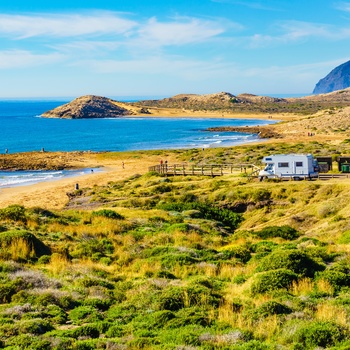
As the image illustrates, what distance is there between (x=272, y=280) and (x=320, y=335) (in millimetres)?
3876

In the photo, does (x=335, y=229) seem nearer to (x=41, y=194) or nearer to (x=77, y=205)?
(x=77, y=205)

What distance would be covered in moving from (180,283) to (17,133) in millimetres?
128465

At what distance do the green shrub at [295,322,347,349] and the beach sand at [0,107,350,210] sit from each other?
3524cm

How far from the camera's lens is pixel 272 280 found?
13.1 m

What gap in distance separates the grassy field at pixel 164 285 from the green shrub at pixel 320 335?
0.07ft

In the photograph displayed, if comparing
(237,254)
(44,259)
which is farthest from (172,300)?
(237,254)

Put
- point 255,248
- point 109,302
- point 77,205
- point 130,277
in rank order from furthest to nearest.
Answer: point 77,205 < point 255,248 < point 130,277 < point 109,302

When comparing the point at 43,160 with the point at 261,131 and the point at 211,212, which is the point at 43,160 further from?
the point at 261,131

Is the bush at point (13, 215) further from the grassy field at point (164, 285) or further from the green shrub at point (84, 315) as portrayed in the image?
the green shrub at point (84, 315)

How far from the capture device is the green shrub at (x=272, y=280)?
12.7 meters

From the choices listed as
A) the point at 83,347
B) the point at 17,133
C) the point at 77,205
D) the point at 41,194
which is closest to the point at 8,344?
the point at 83,347

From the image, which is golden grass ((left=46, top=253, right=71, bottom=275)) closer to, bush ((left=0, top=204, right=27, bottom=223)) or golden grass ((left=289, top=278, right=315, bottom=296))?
golden grass ((left=289, top=278, right=315, bottom=296))

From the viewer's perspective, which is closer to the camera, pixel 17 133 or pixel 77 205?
pixel 77 205

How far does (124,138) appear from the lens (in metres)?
113
